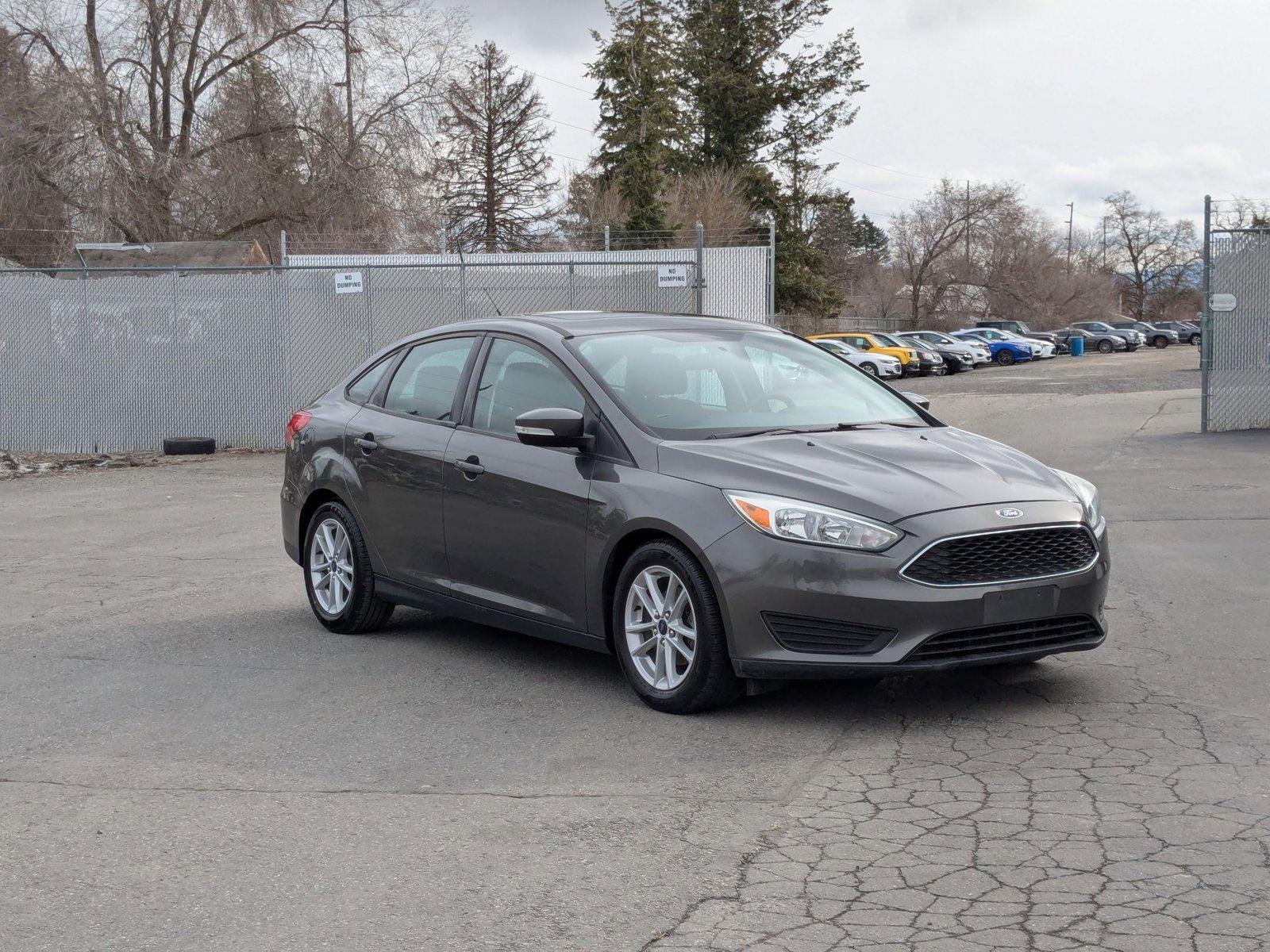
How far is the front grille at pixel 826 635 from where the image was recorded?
5.16 meters

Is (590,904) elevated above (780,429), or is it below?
below

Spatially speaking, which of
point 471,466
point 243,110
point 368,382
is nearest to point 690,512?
point 471,466

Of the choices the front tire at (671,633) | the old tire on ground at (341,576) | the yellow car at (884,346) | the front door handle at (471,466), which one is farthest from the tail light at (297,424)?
the yellow car at (884,346)

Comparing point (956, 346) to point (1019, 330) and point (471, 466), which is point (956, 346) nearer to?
point (1019, 330)

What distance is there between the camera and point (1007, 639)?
17.5 ft

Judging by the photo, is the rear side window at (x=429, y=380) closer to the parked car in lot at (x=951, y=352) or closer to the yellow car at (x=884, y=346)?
the yellow car at (x=884, y=346)

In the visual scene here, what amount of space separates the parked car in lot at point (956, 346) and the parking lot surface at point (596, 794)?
42.8 metres

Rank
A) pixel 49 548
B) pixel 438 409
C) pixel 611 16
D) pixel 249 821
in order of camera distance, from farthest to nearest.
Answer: pixel 611 16 → pixel 49 548 → pixel 438 409 → pixel 249 821

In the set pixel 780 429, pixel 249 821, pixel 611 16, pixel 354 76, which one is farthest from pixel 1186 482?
pixel 611 16

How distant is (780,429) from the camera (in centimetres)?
614

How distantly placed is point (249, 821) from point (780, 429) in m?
2.78

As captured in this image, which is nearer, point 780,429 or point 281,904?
point 281,904

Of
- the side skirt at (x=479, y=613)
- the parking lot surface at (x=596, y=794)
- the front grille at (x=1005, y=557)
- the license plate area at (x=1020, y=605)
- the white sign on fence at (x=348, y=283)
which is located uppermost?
the white sign on fence at (x=348, y=283)

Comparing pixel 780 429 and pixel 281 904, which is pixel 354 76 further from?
pixel 281 904
